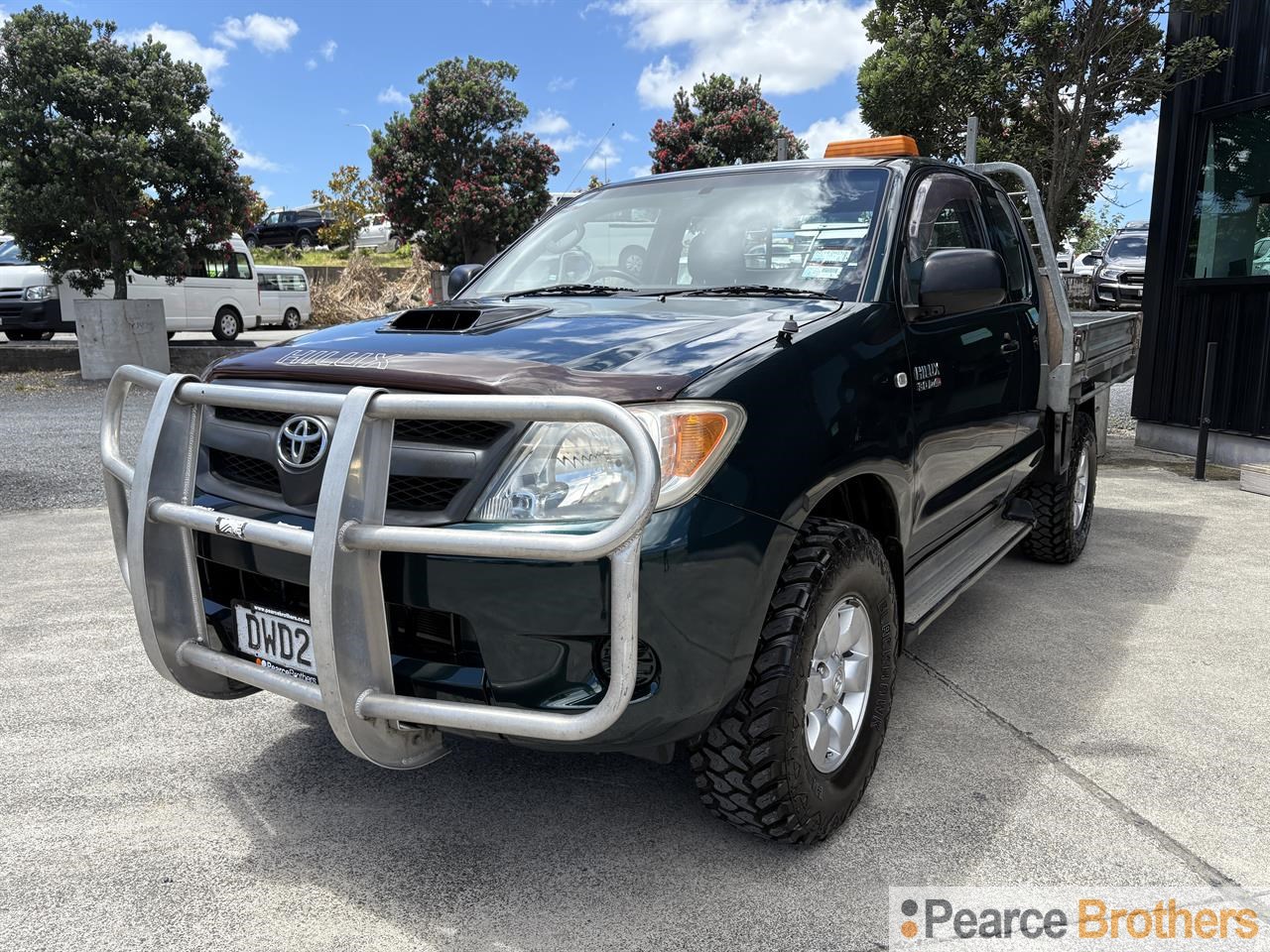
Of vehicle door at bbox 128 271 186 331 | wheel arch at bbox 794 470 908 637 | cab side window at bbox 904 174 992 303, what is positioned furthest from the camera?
vehicle door at bbox 128 271 186 331

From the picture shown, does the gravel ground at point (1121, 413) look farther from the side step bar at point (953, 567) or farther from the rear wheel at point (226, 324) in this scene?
the rear wheel at point (226, 324)

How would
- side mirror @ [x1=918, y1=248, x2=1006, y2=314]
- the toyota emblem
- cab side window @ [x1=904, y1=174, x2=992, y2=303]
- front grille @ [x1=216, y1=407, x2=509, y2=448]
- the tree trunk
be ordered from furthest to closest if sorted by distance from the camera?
1. the tree trunk
2. cab side window @ [x1=904, y1=174, x2=992, y2=303]
3. side mirror @ [x1=918, y1=248, x2=1006, y2=314]
4. the toyota emblem
5. front grille @ [x1=216, y1=407, x2=509, y2=448]

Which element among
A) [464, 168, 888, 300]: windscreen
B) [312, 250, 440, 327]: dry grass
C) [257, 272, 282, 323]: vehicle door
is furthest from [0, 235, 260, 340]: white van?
[464, 168, 888, 300]: windscreen

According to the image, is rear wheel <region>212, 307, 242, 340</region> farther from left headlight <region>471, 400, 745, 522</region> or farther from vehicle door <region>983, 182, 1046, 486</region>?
left headlight <region>471, 400, 745, 522</region>

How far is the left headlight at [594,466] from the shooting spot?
6.82 ft

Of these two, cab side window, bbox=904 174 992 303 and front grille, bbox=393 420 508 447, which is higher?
cab side window, bbox=904 174 992 303

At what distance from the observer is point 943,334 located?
331 centimetres

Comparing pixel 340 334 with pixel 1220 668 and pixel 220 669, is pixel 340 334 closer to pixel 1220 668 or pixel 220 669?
pixel 220 669

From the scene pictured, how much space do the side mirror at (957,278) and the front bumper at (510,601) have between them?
1183 millimetres

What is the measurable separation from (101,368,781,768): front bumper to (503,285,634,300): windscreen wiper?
128 centimetres

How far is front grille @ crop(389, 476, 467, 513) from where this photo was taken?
216cm

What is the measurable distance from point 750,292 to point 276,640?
170cm

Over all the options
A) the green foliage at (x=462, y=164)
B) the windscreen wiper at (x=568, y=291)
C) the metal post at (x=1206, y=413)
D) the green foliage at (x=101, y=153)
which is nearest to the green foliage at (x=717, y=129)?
the green foliage at (x=462, y=164)

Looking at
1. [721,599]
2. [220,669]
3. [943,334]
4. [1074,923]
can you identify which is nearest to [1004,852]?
[1074,923]
